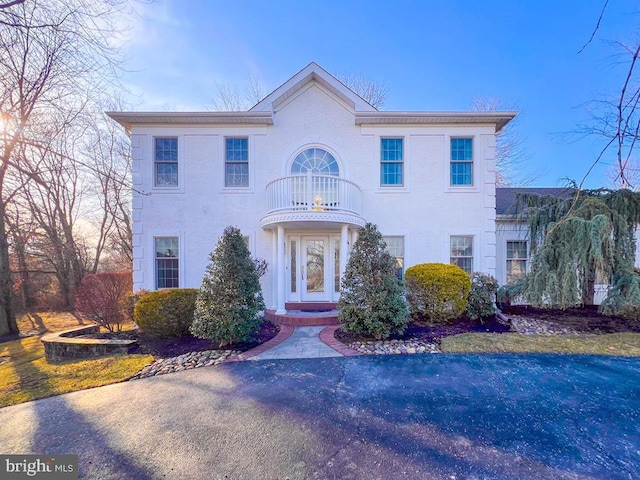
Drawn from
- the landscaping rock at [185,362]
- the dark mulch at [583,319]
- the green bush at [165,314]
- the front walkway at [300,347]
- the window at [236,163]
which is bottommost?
the landscaping rock at [185,362]

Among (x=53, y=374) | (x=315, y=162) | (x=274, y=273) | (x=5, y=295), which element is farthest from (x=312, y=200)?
(x=5, y=295)

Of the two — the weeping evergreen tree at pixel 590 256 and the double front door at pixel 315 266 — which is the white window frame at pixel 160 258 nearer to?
the double front door at pixel 315 266

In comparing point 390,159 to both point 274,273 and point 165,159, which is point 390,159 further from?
point 165,159

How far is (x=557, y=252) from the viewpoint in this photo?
700cm

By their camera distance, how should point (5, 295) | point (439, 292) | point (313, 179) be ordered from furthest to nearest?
point (5, 295), point (313, 179), point (439, 292)

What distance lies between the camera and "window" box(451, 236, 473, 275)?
8.71 metres

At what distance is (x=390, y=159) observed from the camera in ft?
28.9

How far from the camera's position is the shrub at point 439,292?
6660 mm

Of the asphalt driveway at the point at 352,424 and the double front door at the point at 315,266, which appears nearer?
the asphalt driveway at the point at 352,424

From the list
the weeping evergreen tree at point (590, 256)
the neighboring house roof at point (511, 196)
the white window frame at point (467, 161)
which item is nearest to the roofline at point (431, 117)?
the white window frame at point (467, 161)

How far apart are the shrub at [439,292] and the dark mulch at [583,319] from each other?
7.64ft

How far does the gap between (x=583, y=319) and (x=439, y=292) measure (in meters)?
4.23

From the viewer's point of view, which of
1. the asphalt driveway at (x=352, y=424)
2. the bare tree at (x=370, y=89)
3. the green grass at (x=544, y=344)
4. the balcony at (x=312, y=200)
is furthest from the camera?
the bare tree at (x=370, y=89)

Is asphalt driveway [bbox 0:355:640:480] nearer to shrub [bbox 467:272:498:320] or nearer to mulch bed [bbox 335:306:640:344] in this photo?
mulch bed [bbox 335:306:640:344]
